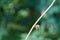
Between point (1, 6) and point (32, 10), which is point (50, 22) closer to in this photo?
point (32, 10)

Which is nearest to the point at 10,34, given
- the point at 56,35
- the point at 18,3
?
the point at 18,3

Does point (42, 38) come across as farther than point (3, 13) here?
No

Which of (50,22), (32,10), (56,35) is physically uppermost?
(32,10)

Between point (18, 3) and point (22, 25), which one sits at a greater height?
point (18, 3)

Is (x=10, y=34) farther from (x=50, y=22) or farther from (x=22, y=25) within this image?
(x=50, y=22)

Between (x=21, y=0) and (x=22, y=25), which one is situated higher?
(x=21, y=0)

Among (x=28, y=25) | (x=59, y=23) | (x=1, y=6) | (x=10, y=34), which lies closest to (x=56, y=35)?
(x=59, y=23)
